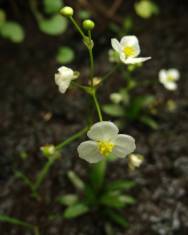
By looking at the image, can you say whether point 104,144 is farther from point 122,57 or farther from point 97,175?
point 97,175

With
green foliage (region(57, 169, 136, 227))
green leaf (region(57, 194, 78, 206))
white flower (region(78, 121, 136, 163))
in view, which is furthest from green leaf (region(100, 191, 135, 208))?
Result: white flower (region(78, 121, 136, 163))

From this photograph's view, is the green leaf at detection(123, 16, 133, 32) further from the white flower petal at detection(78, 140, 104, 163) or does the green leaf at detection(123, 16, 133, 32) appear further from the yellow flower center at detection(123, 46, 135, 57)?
the white flower petal at detection(78, 140, 104, 163)

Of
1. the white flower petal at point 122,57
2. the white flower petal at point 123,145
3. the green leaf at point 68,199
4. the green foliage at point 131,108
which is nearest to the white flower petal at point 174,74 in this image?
the green foliage at point 131,108

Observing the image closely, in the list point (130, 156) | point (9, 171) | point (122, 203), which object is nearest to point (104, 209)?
point (122, 203)

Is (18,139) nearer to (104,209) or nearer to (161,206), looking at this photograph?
(104,209)

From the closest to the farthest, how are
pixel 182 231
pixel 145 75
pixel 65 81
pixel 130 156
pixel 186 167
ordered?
pixel 65 81 → pixel 130 156 → pixel 182 231 → pixel 186 167 → pixel 145 75

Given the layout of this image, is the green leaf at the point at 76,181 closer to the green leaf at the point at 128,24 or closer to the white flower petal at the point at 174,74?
the white flower petal at the point at 174,74
